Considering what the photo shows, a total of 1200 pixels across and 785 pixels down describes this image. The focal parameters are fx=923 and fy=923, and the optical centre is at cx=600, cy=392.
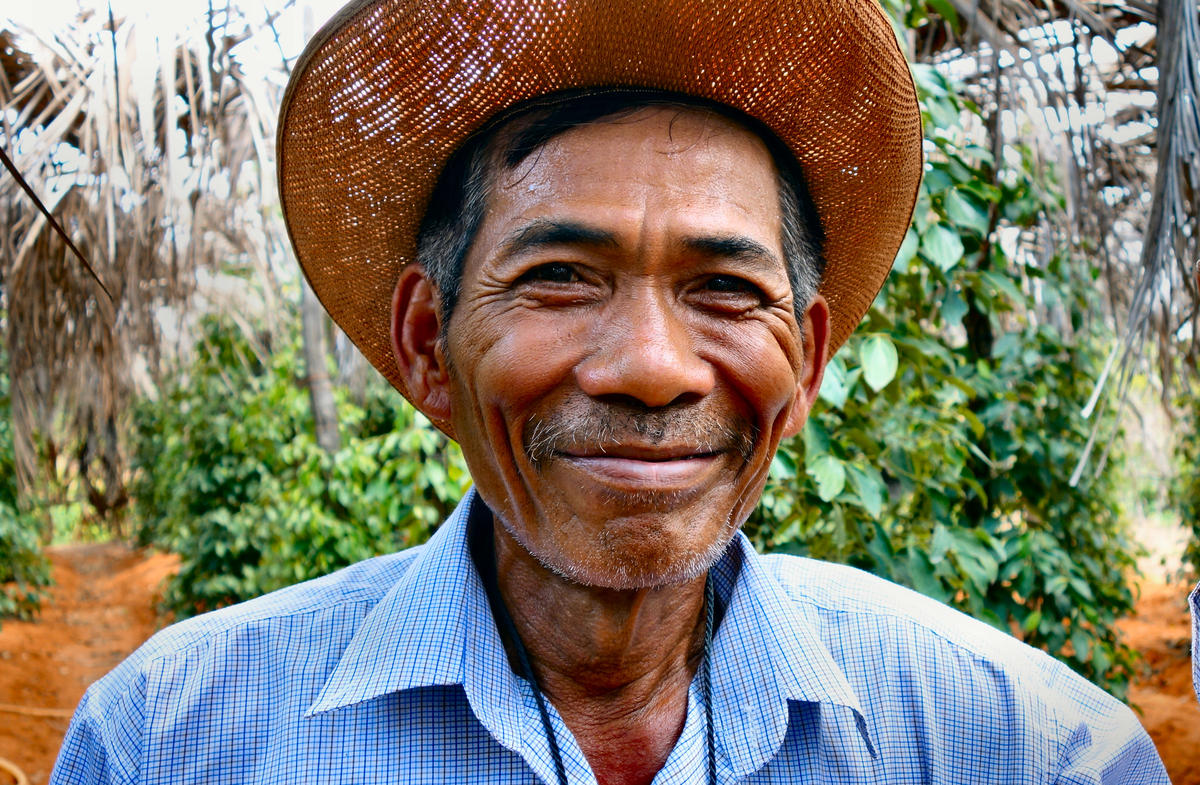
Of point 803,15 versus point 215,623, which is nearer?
point 803,15

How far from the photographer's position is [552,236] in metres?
1.26

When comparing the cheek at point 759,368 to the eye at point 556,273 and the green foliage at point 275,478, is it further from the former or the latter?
the green foliage at point 275,478

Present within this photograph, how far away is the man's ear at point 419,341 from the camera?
148 centimetres

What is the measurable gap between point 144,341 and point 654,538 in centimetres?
362

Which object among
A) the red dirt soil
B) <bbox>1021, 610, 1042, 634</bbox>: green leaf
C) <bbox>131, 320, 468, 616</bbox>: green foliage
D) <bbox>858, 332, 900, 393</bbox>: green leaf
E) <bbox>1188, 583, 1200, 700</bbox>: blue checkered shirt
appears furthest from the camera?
the red dirt soil

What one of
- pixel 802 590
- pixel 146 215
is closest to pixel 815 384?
pixel 802 590

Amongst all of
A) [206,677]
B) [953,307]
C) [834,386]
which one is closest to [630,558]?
[206,677]

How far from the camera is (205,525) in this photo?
723cm

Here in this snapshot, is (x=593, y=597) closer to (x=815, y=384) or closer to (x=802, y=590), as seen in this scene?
(x=802, y=590)

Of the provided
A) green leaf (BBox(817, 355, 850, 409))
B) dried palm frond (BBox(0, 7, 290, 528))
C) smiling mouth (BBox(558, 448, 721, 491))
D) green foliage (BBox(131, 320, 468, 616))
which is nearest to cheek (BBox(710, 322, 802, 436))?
smiling mouth (BBox(558, 448, 721, 491))

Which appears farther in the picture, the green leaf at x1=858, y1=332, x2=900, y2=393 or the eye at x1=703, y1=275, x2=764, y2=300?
the green leaf at x1=858, y1=332, x2=900, y2=393

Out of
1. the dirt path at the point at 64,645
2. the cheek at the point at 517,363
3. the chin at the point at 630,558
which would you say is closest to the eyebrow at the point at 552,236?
the cheek at the point at 517,363

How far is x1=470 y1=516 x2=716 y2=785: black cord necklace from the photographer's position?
1.32 meters

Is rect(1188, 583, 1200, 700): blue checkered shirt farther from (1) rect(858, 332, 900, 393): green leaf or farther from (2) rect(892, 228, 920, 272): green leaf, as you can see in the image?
(2) rect(892, 228, 920, 272): green leaf
